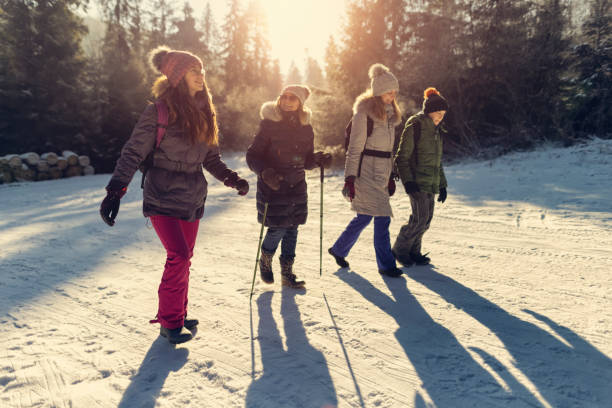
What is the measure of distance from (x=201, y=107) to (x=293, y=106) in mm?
1015

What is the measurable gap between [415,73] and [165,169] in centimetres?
1251

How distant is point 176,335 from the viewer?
2.78 meters

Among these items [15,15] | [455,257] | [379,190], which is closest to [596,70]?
[455,257]

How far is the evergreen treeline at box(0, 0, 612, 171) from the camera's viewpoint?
11828 mm

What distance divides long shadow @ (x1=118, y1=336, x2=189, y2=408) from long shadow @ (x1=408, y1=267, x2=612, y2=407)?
2240mm

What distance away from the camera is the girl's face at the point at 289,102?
139 inches

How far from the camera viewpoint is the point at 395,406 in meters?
2.12

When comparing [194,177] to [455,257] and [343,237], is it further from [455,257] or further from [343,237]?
[455,257]

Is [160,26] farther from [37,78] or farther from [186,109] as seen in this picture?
[186,109]

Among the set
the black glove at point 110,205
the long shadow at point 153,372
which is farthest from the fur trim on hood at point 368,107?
the long shadow at point 153,372

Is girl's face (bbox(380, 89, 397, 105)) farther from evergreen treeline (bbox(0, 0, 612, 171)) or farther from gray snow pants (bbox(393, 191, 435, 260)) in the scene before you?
evergreen treeline (bbox(0, 0, 612, 171))

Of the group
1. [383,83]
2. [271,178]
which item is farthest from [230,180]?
[383,83]

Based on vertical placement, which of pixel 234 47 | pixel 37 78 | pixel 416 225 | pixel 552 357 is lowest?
pixel 552 357

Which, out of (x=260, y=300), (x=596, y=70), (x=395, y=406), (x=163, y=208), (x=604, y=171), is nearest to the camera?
(x=395, y=406)
